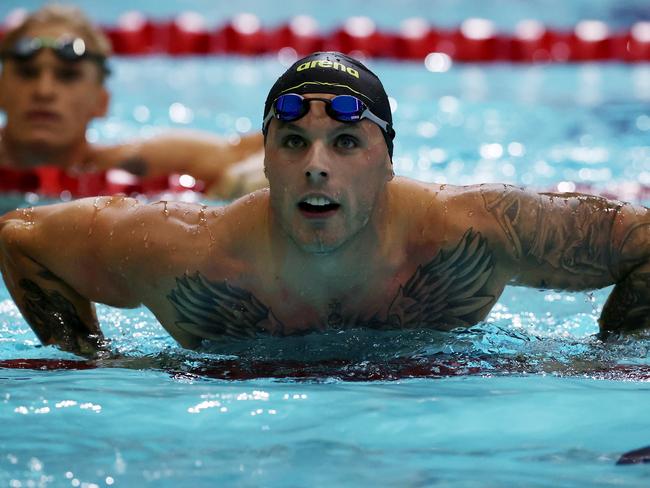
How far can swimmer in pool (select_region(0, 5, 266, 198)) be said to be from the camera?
17.4 ft

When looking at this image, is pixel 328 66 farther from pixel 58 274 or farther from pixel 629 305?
pixel 629 305

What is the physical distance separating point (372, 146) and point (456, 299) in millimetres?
478

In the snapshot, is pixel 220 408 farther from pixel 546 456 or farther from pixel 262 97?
pixel 262 97

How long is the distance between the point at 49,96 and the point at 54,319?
8.43 feet

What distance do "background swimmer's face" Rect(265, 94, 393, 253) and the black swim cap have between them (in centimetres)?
4

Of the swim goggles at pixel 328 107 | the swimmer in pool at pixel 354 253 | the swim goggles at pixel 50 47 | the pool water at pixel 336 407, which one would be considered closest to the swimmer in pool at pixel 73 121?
the swim goggles at pixel 50 47

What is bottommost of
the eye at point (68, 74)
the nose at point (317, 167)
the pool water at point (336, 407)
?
the pool water at point (336, 407)

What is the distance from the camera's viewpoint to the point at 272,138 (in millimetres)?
2736

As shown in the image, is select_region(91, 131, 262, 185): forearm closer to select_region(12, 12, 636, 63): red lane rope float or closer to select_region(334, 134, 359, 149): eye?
select_region(334, 134, 359, 149): eye

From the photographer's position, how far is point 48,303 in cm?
304

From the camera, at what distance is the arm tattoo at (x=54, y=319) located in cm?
304

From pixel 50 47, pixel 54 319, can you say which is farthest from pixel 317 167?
pixel 50 47

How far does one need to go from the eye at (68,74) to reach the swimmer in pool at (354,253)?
2537mm

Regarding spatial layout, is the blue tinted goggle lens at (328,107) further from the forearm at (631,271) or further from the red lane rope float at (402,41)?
the red lane rope float at (402,41)
